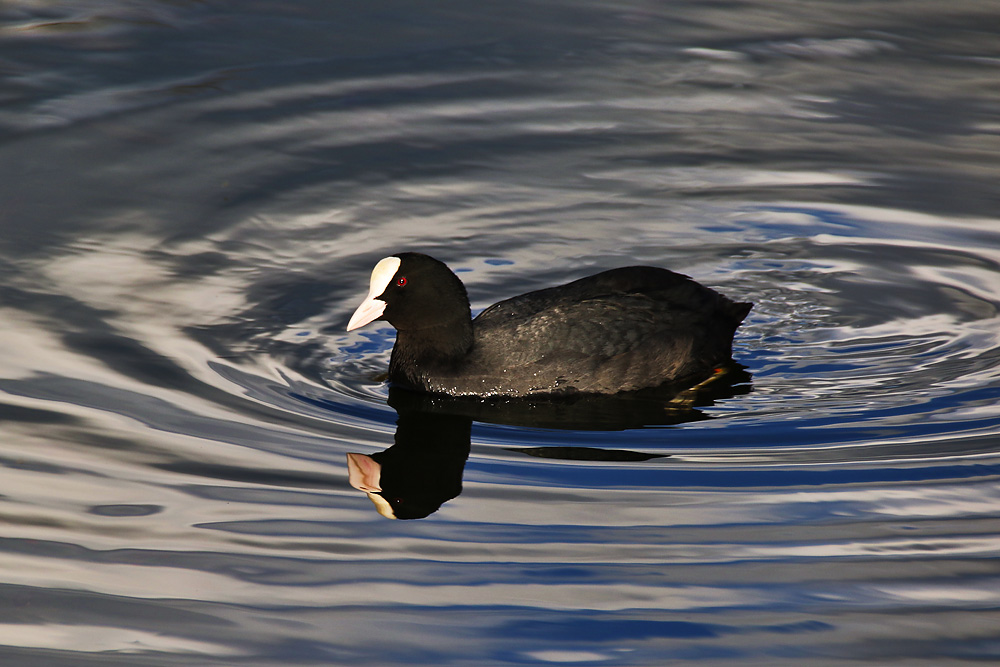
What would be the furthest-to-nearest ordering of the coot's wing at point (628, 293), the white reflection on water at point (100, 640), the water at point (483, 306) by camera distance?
the coot's wing at point (628, 293) → the water at point (483, 306) → the white reflection on water at point (100, 640)

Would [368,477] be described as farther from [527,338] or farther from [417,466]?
[527,338]

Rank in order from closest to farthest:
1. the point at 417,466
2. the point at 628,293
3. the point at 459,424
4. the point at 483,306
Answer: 1. the point at 417,466
2. the point at 459,424
3. the point at 628,293
4. the point at 483,306

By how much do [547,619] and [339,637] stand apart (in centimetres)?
65

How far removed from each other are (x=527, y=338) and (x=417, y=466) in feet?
3.22

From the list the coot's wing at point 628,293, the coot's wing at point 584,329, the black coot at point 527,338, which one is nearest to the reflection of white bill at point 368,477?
the black coot at point 527,338

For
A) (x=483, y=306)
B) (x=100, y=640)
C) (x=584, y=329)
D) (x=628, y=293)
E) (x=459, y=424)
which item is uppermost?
(x=628, y=293)

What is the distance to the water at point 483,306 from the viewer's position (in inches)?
166

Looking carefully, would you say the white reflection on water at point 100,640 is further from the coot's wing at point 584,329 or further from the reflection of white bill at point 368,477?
the coot's wing at point 584,329

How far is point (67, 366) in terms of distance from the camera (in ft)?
19.4

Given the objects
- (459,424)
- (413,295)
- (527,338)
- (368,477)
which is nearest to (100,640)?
(368,477)

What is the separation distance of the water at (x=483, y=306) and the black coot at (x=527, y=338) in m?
0.20

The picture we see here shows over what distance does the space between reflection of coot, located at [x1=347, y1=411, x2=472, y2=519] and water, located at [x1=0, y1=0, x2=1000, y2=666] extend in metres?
0.03

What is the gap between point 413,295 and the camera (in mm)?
6012

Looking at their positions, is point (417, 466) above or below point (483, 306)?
below
